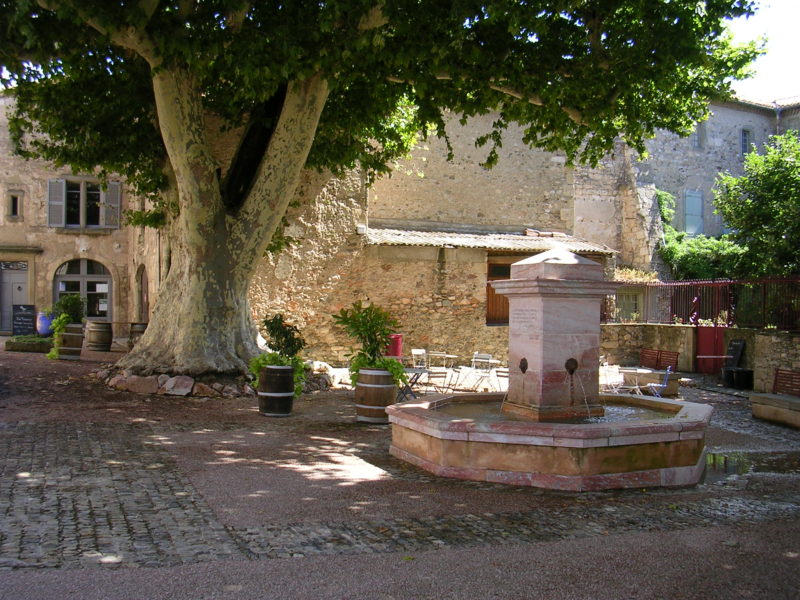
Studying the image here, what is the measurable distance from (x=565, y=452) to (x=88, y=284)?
21866mm

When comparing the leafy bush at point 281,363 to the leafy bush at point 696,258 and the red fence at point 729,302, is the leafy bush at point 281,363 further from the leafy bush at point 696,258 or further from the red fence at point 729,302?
the leafy bush at point 696,258

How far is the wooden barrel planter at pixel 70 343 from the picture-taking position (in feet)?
53.7

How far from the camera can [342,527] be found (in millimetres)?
4914

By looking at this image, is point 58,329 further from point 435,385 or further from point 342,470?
point 342,470

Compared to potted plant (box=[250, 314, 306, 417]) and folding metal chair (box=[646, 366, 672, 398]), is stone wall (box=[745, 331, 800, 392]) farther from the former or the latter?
potted plant (box=[250, 314, 306, 417])

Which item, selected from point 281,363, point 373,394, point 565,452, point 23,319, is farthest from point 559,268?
point 23,319

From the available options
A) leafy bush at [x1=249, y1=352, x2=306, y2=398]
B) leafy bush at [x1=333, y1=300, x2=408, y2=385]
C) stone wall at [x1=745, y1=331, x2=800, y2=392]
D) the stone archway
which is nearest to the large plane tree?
leafy bush at [x1=249, y1=352, x2=306, y2=398]

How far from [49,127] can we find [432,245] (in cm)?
927

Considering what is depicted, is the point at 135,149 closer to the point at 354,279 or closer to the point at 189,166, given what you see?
the point at 189,166

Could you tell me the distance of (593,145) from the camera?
12961 millimetres

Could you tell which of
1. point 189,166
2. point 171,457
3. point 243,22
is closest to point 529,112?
point 243,22

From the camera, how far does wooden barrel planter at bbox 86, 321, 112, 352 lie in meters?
18.7

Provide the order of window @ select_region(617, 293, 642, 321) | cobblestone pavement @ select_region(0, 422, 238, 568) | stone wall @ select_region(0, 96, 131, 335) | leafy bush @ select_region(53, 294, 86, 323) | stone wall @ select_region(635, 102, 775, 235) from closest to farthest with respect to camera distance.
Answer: cobblestone pavement @ select_region(0, 422, 238, 568) < leafy bush @ select_region(53, 294, 86, 323) < window @ select_region(617, 293, 642, 321) < stone wall @ select_region(0, 96, 131, 335) < stone wall @ select_region(635, 102, 775, 235)

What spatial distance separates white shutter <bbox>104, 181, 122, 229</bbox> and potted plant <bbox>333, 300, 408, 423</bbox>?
54.6 feet
